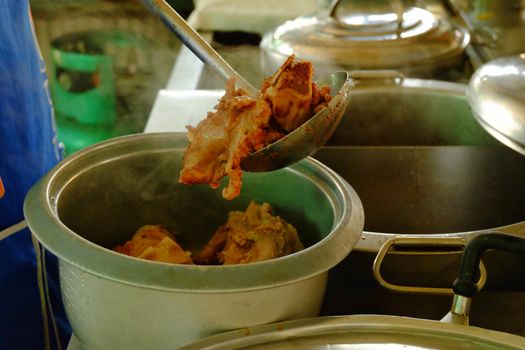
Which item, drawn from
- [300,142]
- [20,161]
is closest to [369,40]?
[300,142]

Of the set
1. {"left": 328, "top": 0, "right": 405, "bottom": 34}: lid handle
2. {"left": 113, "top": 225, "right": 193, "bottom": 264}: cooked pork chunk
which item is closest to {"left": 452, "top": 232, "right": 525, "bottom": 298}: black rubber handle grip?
{"left": 113, "top": 225, "right": 193, "bottom": 264}: cooked pork chunk

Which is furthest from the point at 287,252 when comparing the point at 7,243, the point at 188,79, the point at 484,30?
the point at 484,30

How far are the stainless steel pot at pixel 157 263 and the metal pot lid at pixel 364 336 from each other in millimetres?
27

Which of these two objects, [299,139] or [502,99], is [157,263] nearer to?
[299,139]

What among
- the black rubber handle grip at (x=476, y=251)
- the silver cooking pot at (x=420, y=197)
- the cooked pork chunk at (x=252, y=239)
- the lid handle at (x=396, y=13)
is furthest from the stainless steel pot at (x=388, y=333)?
the lid handle at (x=396, y=13)

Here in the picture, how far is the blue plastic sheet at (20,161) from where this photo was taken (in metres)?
1.28

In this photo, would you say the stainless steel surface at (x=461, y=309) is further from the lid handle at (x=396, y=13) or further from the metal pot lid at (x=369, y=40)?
the lid handle at (x=396, y=13)

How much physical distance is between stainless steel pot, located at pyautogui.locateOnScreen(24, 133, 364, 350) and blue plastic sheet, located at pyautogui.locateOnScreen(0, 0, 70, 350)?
0.22m

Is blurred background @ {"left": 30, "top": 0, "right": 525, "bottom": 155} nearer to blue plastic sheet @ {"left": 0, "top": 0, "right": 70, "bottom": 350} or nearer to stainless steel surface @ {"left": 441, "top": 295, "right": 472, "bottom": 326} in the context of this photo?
blue plastic sheet @ {"left": 0, "top": 0, "right": 70, "bottom": 350}

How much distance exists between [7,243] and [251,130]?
65 cm

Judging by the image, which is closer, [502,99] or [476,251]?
[476,251]

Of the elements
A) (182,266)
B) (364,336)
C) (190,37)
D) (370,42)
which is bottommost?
(370,42)

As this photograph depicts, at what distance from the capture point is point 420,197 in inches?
67.7

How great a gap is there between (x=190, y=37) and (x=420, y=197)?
0.86 metres
